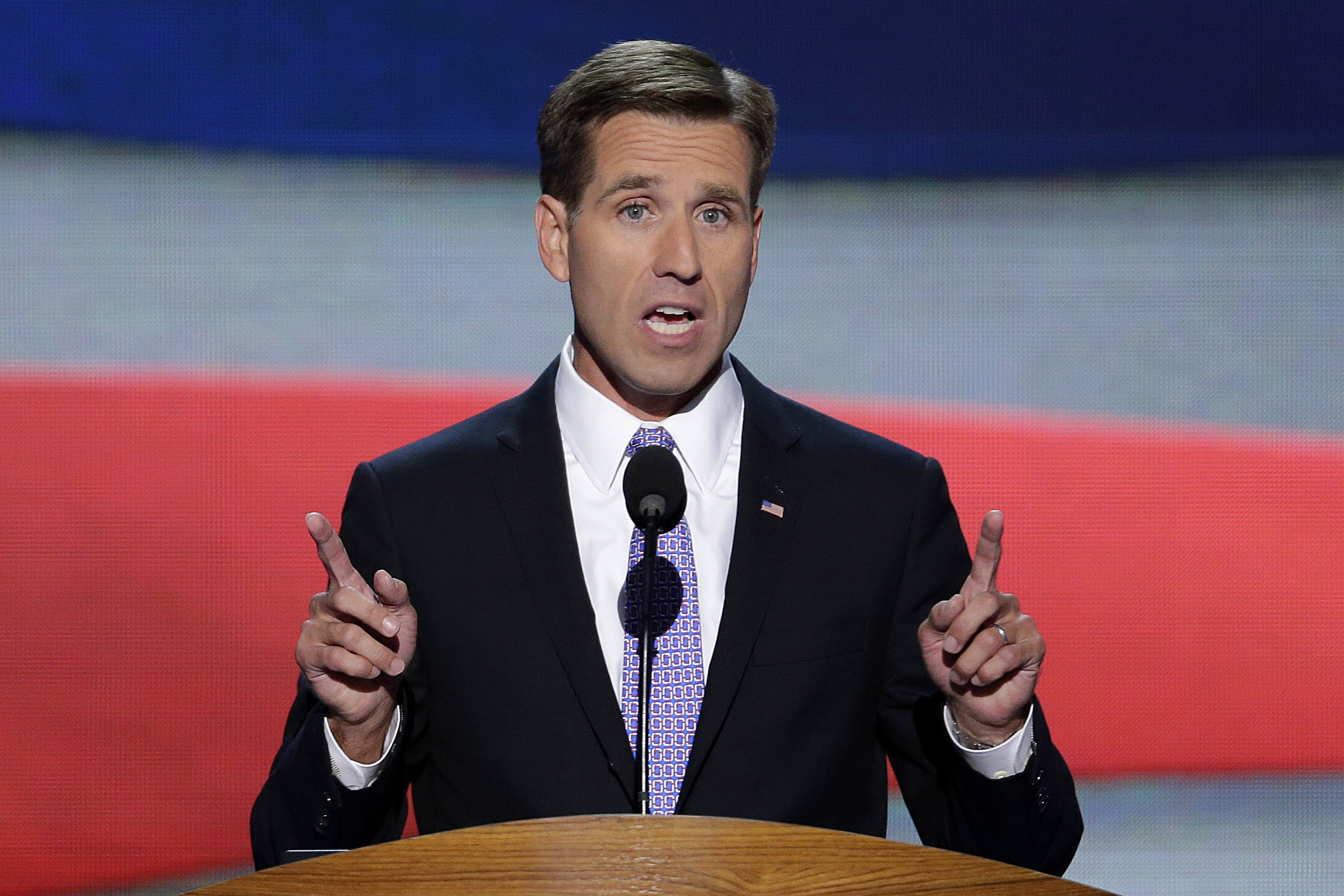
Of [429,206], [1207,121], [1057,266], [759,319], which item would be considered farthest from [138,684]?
[1207,121]

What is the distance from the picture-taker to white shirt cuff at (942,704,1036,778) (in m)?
1.62

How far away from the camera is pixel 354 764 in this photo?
62.9 inches

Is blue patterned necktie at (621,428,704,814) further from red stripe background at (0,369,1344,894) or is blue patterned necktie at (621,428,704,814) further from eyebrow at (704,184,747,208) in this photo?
red stripe background at (0,369,1344,894)

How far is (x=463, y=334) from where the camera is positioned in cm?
279

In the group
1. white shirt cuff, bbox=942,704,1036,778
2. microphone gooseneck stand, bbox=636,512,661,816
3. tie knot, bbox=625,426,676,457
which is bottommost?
white shirt cuff, bbox=942,704,1036,778

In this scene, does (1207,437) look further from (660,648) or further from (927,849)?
(927,849)

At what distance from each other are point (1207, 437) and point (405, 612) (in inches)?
77.8

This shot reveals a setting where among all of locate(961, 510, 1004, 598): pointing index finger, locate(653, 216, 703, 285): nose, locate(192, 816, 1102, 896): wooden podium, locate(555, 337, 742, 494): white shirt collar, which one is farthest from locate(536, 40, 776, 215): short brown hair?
locate(192, 816, 1102, 896): wooden podium

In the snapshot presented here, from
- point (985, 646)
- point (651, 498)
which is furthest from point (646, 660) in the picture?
point (985, 646)

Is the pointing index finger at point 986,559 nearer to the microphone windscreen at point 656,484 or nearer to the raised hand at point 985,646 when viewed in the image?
the raised hand at point 985,646

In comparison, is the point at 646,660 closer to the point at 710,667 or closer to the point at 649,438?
the point at 710,667

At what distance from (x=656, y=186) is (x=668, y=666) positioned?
24.8 inches

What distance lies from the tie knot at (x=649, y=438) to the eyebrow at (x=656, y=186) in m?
0.32

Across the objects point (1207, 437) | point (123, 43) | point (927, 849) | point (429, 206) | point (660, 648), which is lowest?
point (927, 849)
